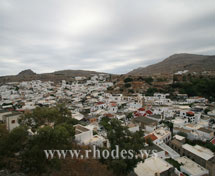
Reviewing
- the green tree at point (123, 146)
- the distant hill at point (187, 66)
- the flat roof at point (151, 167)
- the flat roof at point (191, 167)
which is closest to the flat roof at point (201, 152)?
the flat roof at point (191, 167)

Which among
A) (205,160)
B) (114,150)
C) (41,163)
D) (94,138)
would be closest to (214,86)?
(205,160)

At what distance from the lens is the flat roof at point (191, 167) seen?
39.2 feet

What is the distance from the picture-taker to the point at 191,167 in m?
12.5

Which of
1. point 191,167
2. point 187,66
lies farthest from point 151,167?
point 187,66

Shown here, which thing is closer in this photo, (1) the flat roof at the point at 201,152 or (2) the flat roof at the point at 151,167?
(2) the flat roof at the point at 151,167

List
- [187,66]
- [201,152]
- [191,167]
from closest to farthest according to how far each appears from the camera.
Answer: [191,167] → [201,152] → [187,66]

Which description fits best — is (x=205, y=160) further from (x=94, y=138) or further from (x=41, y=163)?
(x=41, y=163)

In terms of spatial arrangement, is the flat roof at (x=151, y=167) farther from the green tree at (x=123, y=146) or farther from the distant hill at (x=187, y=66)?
the distant hill at (x=187, y=66)

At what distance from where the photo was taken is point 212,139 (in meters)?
17.5

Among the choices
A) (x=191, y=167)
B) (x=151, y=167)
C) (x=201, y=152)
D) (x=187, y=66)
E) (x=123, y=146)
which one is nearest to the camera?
(x=123, y=146)

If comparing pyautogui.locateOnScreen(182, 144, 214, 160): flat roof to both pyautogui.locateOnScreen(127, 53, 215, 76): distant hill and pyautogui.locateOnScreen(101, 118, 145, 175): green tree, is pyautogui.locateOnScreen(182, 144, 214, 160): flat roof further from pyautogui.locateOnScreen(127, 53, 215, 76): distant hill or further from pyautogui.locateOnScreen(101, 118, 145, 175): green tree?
pyautogui.locateOnScreen(127, 53, 215, 76): distant hill

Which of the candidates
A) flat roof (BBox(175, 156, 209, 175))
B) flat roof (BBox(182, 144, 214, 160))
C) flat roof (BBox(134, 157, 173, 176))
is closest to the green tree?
flat roof (BBox(134, 157, 173, 176))

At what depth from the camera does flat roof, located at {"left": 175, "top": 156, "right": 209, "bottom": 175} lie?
1194cm

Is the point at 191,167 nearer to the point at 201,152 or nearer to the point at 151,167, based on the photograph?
the point at 201,152
